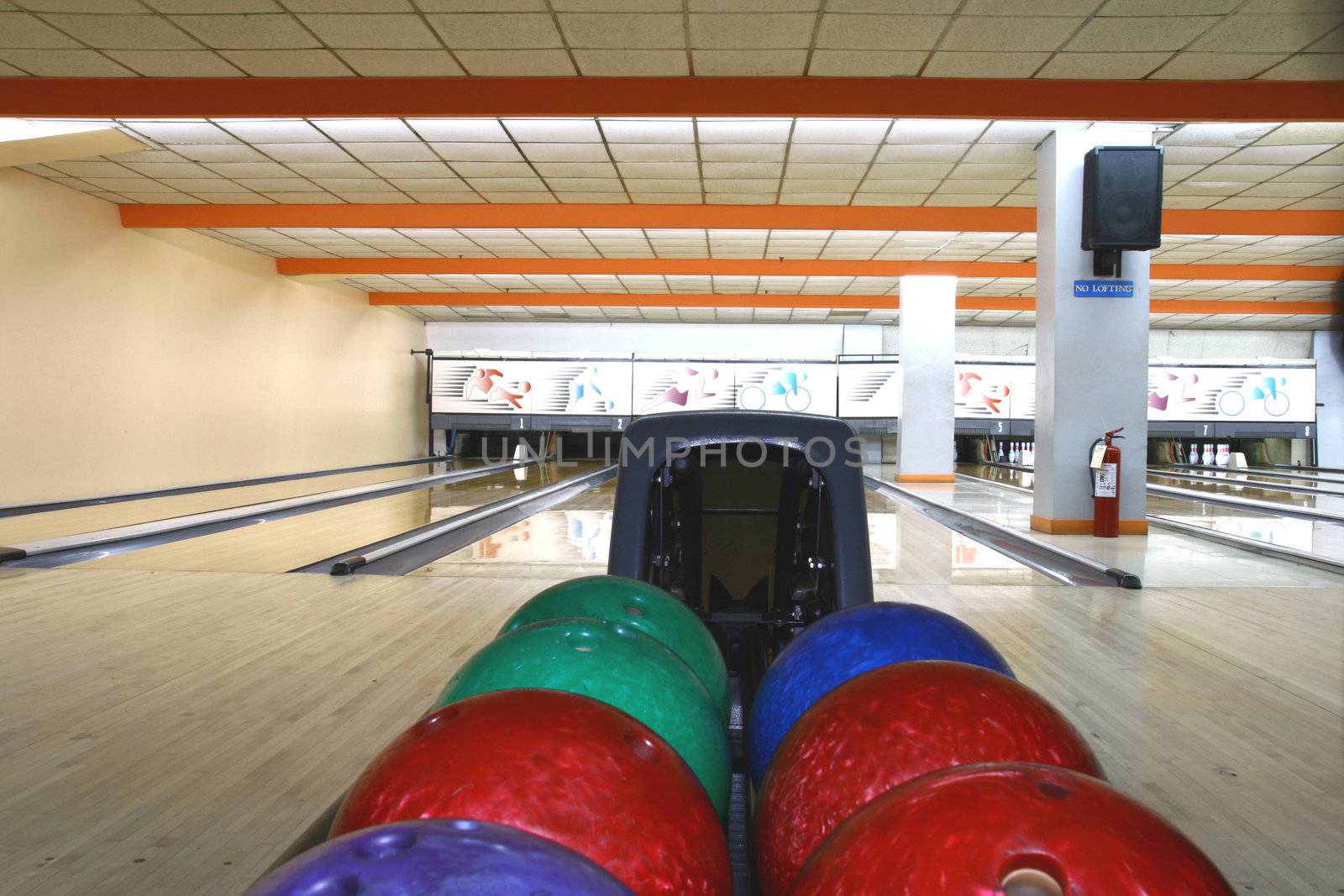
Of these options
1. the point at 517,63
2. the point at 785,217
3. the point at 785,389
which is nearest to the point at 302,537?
the point at 517,63

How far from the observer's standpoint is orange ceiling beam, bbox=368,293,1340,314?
47.6ft

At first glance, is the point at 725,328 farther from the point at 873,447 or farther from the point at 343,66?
the point at 343,66

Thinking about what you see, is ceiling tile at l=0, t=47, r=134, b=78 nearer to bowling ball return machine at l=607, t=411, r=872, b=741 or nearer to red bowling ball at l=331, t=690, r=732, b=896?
bowling ball return machine at l=607, t=411, r=872, b=741

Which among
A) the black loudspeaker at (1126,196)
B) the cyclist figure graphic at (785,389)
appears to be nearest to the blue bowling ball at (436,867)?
the black loudspeaker at (1126,196)

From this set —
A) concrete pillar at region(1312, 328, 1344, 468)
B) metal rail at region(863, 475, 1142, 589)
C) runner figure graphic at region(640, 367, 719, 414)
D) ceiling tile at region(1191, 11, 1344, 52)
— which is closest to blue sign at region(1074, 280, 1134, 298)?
metal rail at region(863, 475, 1142, 589)

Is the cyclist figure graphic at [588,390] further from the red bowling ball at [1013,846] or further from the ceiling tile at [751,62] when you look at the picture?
the red bowling ball at [1013,846]

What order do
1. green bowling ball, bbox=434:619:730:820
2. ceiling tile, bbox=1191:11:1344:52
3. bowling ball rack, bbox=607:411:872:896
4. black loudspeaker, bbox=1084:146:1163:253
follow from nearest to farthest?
green bowling ball, bbox=434:619:730:820 → bowling ball rack, bbox=607:411:872:896 → ceiling tile, bbox=1191:11:1344:52 → black loudspeaker, bbox=1084:146:1163:253

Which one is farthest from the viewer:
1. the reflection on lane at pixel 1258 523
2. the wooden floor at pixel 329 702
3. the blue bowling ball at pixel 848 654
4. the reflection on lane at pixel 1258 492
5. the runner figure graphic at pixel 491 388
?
the runner figure graphic at pixel 491 388

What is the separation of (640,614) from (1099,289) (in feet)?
20.0

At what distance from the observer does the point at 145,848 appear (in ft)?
5.43

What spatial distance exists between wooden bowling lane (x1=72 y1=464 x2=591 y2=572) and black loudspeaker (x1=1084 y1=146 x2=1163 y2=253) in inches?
213

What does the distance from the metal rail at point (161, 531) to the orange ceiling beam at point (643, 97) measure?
2.53m

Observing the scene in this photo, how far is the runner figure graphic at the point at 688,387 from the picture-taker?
52.9 feet

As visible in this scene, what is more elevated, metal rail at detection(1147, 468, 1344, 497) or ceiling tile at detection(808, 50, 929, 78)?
ceiling tile at detection(808, 50, 929, 78)
